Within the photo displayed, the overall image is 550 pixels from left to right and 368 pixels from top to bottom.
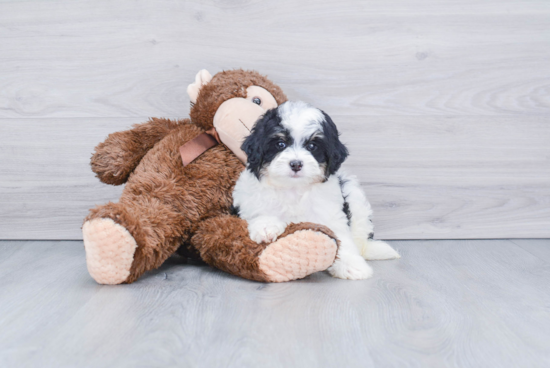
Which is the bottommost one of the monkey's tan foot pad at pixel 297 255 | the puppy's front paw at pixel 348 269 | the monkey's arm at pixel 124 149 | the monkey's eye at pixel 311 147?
the puppy's front paw at pixel 348 269

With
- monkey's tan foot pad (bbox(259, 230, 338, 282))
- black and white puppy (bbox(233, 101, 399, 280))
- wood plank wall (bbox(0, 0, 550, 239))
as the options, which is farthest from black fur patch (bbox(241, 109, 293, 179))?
wood plank wall (bbox(0, 0, 550, 239))

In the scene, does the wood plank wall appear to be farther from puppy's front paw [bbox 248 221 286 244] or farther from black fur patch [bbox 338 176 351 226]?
puppy's front paw [bbox 248 221 286 244]

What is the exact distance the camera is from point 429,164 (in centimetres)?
189

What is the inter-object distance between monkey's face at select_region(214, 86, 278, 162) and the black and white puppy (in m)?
0.10

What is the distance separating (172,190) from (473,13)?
1.34 m

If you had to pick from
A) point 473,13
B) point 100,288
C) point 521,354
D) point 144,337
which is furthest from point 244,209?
point 473,13

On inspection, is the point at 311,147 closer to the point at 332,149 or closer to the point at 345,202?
the point at 332,149

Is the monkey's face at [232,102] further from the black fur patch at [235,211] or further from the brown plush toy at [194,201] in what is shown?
the black fur patch at [235,211]

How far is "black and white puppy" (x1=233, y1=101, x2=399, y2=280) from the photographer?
132 cm

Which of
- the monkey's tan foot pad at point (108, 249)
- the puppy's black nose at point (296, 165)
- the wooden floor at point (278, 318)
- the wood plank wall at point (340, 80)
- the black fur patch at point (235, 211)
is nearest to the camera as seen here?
the wooden floor at point (278, 318)

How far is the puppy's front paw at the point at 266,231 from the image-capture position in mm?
1300

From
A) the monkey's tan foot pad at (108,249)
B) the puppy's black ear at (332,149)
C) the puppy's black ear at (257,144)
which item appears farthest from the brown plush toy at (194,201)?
the puppy's black ear at (332,149)

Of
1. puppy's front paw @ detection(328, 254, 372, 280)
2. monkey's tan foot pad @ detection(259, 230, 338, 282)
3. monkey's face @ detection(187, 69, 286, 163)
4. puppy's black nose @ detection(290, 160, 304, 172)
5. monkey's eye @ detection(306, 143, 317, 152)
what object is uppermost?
monkey's face @ detection(187, 69, 286, 163)

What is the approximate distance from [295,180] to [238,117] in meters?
0.31
